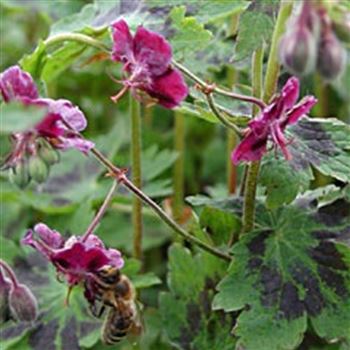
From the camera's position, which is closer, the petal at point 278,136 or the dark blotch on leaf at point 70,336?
the petal at point 278,136

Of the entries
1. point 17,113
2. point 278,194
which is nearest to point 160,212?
point 278,194

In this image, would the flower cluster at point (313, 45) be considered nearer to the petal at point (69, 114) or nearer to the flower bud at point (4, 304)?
the petal at point (69, 114)

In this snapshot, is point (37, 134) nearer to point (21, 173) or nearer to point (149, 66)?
point (21, 173)

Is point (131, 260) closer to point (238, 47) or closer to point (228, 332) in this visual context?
point (228, 332)

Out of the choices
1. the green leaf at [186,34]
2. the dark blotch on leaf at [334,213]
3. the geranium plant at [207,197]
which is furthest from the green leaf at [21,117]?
the dark blotch on leaf at [334,213]

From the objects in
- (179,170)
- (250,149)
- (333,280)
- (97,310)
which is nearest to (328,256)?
(333,280)

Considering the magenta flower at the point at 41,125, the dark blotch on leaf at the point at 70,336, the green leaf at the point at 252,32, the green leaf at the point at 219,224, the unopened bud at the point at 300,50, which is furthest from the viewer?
the dark blotch on leaf at the point at 70,336

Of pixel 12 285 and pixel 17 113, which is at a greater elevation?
pixel 17 113

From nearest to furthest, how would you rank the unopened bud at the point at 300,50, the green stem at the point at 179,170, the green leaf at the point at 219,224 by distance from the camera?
the unopened bud at the point at 300,50, the green leaf at the point at 219,224, the green stem at the point at 179,170
